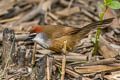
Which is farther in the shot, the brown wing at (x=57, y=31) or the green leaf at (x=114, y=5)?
the brown wing at (x=57, y=31)

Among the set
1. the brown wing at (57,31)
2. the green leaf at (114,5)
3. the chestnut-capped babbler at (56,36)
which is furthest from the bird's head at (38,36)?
the green leaf at (114,5)

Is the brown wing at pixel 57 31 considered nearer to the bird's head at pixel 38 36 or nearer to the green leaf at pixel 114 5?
the bird's head at pixel 38 36

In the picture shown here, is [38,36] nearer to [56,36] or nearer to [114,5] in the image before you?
[56,36]

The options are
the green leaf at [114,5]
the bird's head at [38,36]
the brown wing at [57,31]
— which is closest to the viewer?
the green leaf at [114,5]

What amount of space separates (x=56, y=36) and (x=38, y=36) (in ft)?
1.09

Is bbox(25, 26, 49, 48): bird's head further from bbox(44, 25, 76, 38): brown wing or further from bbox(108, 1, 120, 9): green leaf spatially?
bbox(108, 1, 120, 9): green leaf

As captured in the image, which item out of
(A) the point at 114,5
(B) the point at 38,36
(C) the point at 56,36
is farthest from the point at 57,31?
(A) the point at 114,5

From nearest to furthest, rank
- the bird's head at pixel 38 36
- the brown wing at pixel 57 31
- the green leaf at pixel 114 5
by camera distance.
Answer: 1. the green leaf at pixel 114 5
2. the bird's head at pixel 38 36
3. the brown wing at pixel 57 31

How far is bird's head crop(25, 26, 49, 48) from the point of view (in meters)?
5.29

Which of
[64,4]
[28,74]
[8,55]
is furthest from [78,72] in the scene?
[64,4]

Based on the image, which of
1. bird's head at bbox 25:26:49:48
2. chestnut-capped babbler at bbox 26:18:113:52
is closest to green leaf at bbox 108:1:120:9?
chestnut-capped babbler at bbox 26:18:113:52

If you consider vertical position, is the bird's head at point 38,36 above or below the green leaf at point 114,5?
below

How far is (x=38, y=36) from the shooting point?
17.6 feet

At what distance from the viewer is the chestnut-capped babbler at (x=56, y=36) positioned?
532 centimetres
